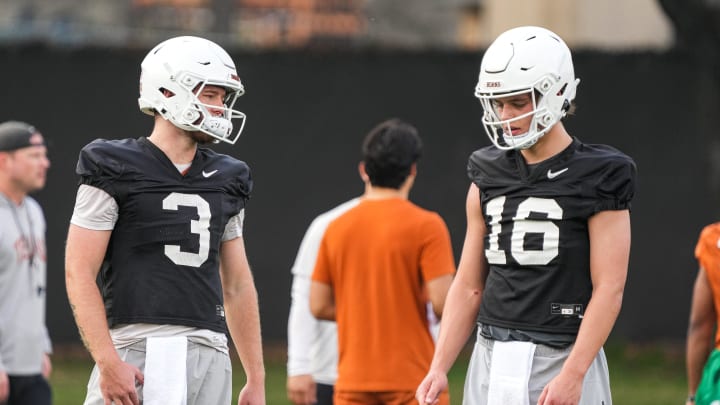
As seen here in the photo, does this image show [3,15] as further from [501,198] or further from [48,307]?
[501,198]

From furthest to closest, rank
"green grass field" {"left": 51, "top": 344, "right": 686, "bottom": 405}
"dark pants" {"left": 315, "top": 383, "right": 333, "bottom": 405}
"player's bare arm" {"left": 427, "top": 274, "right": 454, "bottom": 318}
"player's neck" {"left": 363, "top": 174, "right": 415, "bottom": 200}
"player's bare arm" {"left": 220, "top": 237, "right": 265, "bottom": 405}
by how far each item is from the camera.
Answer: "green grass field" {"left": 51, "top": 344, "right": 686, "bottom": 405} < "dark pants" {"left": 315, "top": 383, "right": 333, "bottom": 405} < "player's neck" {"left": 363, "top": 174, "right": 415, "bottom": 200} < "player's bare arm" {"left": 427, "top": 274, "right": 454, "bottom": 318} < "player's bare arm" {"left": 220, "top": 237, "right": 265, "bottom": 405}

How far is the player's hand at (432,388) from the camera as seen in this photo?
483 centimetres

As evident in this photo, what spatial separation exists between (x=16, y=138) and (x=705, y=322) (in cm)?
439

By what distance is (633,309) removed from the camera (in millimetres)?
12500

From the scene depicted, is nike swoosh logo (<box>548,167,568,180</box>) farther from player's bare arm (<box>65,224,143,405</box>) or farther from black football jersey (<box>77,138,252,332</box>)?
player's bare arm (<box>65,224,143,405</box>)

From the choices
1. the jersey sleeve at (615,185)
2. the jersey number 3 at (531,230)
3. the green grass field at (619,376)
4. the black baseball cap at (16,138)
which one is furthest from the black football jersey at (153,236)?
the green grass field at (619,376)

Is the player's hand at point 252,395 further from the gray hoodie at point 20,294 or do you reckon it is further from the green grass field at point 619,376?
the green grass field at point 619,376

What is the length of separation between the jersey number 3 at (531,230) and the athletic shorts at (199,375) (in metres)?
1.15

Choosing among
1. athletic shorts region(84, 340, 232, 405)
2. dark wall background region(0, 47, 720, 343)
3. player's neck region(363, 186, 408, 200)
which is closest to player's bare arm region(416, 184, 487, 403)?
athletic shorts region(84, 340, 232, 405)

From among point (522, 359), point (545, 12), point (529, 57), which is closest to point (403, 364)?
point (522, 359)

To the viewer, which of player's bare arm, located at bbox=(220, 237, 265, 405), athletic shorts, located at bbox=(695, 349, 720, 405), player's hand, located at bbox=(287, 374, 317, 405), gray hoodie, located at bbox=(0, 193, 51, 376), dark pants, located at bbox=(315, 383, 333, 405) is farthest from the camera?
gray hoodie, located at bbox=(0, 193, 51, 376)

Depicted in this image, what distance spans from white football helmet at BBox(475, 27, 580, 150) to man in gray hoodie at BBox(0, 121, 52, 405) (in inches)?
145

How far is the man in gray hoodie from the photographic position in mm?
7363

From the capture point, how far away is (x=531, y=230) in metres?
4.70
